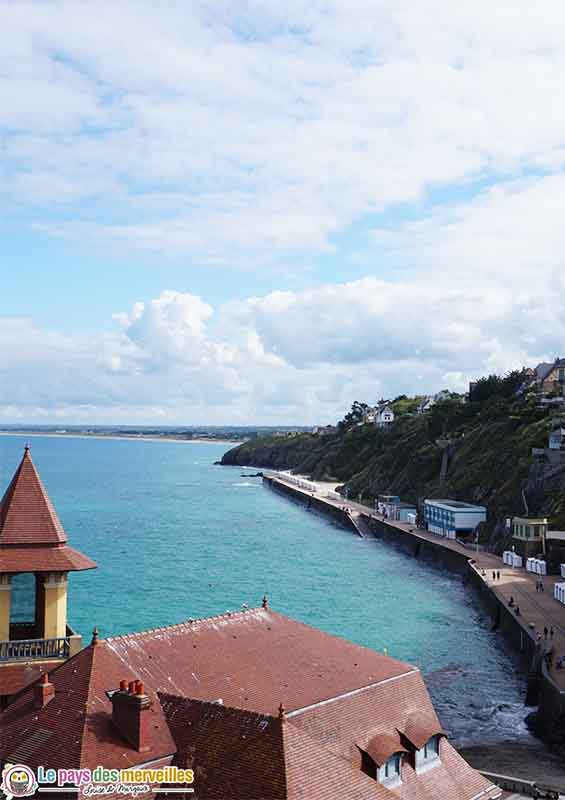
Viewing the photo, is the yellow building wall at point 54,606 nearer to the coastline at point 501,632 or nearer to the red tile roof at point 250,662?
the red tile roof at point 250,662

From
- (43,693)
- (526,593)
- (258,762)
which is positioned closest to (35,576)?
(43,693)

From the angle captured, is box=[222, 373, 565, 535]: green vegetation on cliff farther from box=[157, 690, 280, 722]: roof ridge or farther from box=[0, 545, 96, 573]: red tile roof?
box=[157, 690, 280, 722]: roof ridge

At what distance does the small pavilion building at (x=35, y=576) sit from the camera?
63.4ft

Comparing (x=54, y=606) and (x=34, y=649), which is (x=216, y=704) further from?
(x=54, y=606)

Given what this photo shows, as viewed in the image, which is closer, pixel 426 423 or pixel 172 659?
pixel 172 659

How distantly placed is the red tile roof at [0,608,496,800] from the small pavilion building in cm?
134

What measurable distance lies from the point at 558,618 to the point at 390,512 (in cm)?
6364

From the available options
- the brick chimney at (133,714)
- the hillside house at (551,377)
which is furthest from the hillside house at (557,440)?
the brick chimney at (133,714)

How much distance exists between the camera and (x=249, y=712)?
48.5 ft

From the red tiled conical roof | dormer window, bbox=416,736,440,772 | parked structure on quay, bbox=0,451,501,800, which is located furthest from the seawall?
the red tiled conical roof

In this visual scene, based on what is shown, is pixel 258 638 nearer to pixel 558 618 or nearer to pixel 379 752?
pixel 379 752

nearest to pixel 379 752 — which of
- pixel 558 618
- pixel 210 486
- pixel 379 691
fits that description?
pixel 379 691

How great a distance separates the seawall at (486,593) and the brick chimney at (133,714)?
85.1 feet

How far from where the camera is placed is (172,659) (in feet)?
58.6
